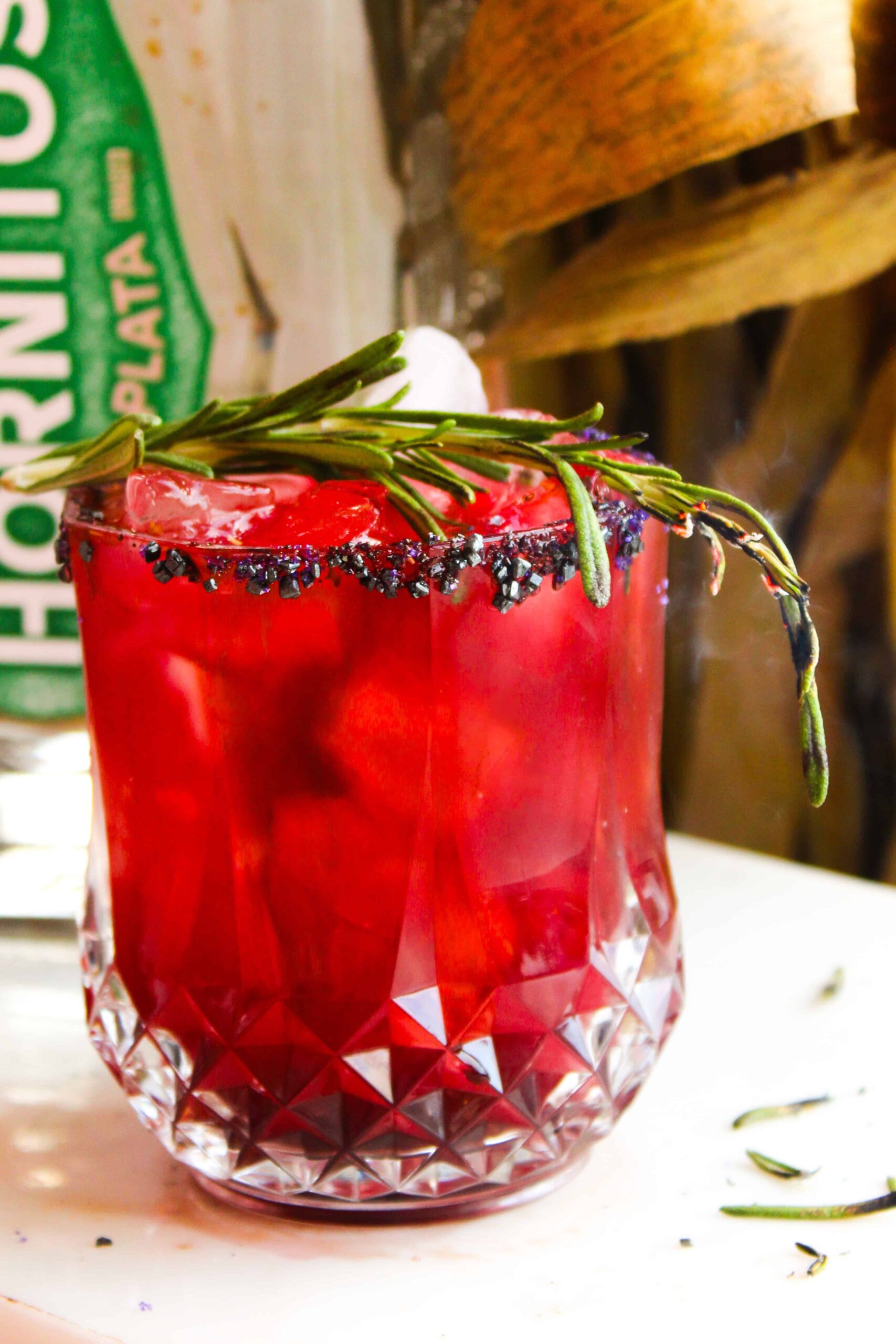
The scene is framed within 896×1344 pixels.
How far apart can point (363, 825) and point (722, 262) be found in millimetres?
440

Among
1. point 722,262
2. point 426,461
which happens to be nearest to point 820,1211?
point 426,461

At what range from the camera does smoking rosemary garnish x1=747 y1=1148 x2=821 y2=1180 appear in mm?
432

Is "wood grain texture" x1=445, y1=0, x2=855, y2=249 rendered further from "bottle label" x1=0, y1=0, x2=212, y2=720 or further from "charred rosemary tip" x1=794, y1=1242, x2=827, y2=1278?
"charred rosemary tip" x1=794, y1=1242, x2=827, y2=1278

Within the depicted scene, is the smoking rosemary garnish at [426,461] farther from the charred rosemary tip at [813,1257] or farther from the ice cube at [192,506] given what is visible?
the charred rosemary tip at [813,1257]

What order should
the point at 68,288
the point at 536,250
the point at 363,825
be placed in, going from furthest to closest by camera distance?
the point at 536,250, the point at 68,288, the point at 363,825

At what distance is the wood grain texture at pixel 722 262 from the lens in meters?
0.65

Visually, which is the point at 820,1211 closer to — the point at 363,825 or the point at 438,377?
the point at 363,825

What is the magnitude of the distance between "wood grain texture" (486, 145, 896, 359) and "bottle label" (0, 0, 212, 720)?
204 millimetres

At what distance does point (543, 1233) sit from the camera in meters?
0.41

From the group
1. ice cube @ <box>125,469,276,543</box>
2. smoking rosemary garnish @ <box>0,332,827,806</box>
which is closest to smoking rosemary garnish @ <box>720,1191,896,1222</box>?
smoking rosemary garnish @ <box>0,332,827,806</box>

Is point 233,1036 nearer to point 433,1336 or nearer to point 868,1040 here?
point 433,1336

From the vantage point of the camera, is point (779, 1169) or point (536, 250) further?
point (536, 250)

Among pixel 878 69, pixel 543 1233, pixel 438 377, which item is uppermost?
pixel 878 69

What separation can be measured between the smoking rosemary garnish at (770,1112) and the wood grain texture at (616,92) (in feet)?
1.45
